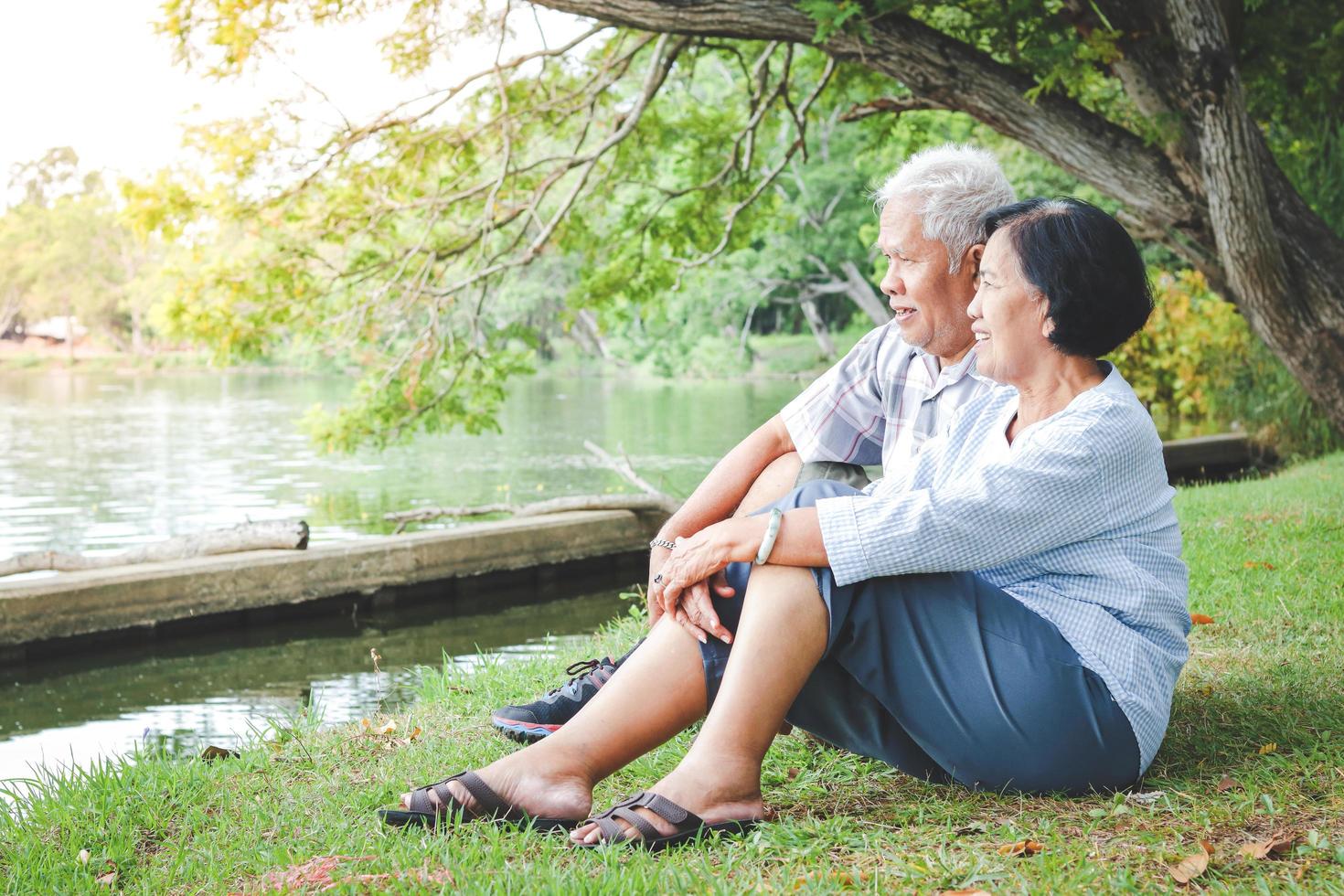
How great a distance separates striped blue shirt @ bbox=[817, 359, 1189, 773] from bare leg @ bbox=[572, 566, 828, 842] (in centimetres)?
10

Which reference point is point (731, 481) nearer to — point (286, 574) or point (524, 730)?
point (524, 730)

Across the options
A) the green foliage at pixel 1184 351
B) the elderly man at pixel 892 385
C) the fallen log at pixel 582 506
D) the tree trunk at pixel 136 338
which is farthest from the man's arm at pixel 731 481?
the tree trunk at pixel 136 338

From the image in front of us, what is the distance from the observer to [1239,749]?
2576 mm

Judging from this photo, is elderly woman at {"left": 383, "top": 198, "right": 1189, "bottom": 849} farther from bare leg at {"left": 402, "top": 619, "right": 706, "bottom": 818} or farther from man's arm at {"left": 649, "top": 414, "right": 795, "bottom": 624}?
man's arm at {"left": 649, "top": 414, "right": 795, "bottom": 624}

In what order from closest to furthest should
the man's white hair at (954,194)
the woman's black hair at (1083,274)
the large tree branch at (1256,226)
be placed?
the woman's black hair at (1083,274) < the man's white hair at (954,194) < the large tree branch at (1256,226)

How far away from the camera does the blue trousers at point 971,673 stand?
217 centimetres

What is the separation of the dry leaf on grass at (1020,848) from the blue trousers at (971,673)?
0.62 ft

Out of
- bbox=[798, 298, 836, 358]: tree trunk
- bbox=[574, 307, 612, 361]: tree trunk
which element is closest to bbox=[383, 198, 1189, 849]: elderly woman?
bbox=[798, 298, 836, 358]: tree trunk

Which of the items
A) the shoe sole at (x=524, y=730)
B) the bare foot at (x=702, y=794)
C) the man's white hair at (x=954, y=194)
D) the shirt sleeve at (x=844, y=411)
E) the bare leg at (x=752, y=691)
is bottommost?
the shoe sole at (x=524, y=730)

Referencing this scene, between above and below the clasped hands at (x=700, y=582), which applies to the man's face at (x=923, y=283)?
above

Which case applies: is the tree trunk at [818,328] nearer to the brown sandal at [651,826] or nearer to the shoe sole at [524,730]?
the shoe sole at [524,730]

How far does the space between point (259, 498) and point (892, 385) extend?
9423 millimetres

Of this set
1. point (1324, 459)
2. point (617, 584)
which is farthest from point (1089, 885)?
point (1324, 459)

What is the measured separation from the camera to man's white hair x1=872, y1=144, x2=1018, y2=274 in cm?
278
